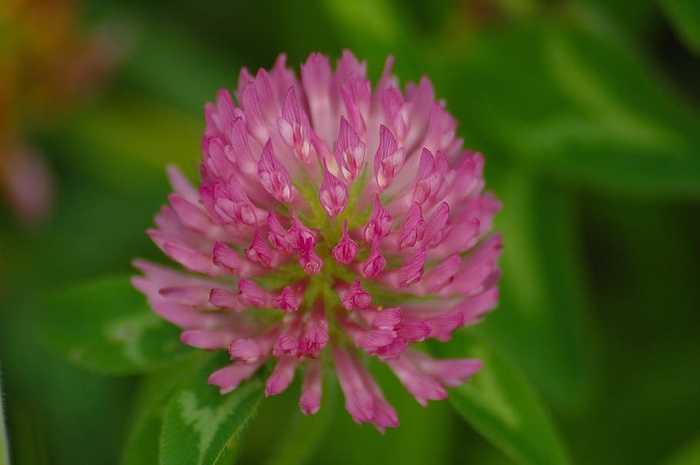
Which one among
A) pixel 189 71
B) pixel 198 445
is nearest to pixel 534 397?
pixel 198 445

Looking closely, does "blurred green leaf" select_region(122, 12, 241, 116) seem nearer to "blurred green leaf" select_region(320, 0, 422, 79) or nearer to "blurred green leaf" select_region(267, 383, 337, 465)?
"blurred green leaf" select_region(320, 0, 422, 79)

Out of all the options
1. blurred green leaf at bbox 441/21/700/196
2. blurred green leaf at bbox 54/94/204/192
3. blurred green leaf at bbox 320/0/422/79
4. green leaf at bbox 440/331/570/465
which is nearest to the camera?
green leaf at bbox 440/331/570/465

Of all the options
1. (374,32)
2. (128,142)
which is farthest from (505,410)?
(128,142)

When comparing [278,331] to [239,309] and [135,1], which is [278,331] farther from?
[135,1]

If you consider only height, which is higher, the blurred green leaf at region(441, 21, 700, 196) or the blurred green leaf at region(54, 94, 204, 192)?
the blurred green leaf at region(441, 21, 700, 196)

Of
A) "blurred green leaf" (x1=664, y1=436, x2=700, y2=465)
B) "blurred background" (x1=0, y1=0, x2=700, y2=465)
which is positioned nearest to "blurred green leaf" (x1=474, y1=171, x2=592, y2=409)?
"blurred background" (x1=0, y1=0, x2=700, y2=465)

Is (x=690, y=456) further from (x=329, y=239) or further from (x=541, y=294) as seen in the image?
(x=329, y=239)

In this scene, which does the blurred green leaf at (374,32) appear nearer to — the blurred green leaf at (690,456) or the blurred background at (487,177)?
the blurred background at (487,177)

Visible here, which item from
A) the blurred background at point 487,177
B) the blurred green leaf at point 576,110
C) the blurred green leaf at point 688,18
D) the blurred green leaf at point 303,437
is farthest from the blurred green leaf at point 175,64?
the blurred green leaf at point 303,437
